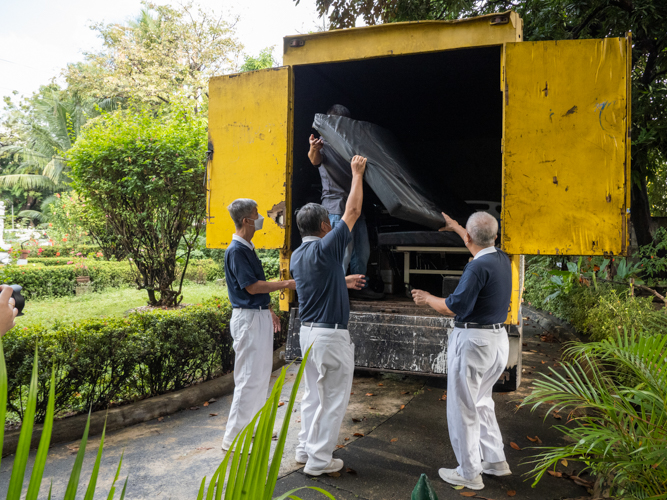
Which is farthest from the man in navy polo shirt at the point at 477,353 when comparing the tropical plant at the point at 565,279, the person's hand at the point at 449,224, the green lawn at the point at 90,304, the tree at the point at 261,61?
the tree at the point at 261,61

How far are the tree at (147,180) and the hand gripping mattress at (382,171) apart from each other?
141 inches

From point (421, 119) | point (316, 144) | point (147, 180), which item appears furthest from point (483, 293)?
point (147, 180)

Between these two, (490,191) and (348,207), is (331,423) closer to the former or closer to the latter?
(348,207)

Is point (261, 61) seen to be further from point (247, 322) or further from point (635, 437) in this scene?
point (635, 437)

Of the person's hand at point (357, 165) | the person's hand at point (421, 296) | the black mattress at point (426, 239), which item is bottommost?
the person's hand at point (421, 296)

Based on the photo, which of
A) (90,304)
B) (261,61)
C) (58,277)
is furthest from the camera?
(261,61)

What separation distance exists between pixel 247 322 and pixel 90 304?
7095 mm

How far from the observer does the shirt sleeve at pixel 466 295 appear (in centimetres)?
285

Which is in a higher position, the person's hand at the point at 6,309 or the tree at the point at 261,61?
the tree at the point at 261,61

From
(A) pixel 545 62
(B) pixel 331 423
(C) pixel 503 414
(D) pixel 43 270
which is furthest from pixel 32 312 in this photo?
(A) pixel 545 62

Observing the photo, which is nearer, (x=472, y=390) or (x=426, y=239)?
(x=472, y=390)

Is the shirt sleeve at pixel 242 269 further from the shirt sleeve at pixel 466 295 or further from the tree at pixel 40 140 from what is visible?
the tree at pixel 40 140

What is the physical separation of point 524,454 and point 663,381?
1.40 metres

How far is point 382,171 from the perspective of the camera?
12.5ft
